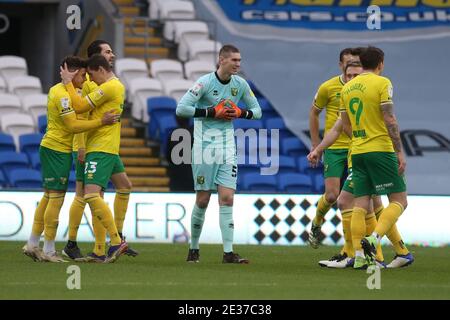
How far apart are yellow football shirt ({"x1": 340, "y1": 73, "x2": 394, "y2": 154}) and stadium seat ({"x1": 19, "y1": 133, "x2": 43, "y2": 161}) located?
969 centimetres

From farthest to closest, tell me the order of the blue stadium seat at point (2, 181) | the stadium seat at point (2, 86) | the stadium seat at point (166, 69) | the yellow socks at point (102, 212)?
the stadium seat at point (166, 69)
the stadium seat at point (2, 86)
the blue stadium seat at point (2, 181)
the yellow socks at point (102, 212)

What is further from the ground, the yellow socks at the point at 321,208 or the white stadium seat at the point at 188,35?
the white stadium seat at the point at 188,35

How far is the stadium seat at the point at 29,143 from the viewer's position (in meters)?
20.4

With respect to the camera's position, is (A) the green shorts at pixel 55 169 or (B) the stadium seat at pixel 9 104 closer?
(A) the green shorts at pixel 55 169

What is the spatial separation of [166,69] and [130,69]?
696 mm

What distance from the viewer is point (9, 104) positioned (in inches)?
862

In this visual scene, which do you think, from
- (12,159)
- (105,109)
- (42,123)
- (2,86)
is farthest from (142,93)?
(105,109)

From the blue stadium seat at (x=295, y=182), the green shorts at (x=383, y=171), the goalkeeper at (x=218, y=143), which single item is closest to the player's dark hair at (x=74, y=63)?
the goalkeeper at (x=218, y=143)

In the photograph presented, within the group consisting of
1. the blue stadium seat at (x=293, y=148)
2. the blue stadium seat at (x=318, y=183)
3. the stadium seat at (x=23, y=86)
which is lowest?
the blue stadium seat at (x=318, y=183)

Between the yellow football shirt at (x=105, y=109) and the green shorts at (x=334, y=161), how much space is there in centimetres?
220

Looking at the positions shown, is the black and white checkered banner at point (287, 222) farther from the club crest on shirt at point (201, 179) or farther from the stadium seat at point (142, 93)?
the stadium seat at point (142, 93)

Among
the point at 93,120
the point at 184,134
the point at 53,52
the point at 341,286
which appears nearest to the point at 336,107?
the point at 93,120

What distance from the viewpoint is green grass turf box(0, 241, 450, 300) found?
371 inches
